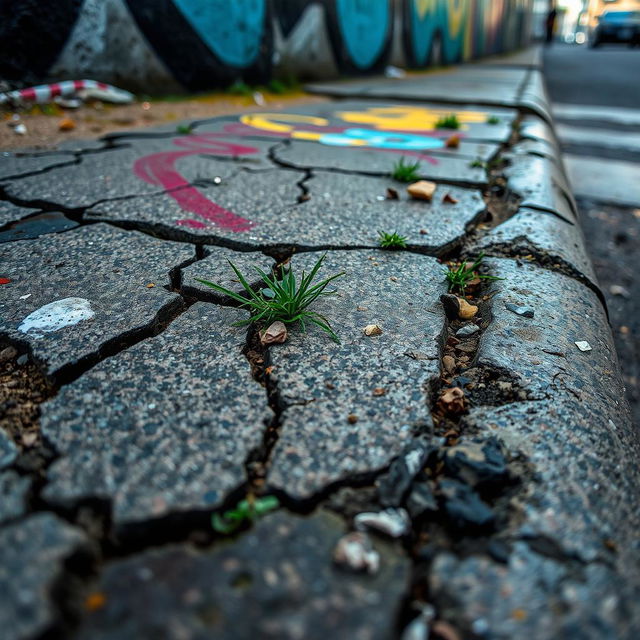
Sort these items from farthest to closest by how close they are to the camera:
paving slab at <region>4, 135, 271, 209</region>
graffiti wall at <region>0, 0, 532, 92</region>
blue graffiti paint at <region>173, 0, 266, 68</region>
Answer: blue graffiti paint at <region>173, 0, 266, 68</region>
graffiti wall at <region>0, 0, 532, 92</region>
paving slab at <region>4, 135, 271, 209</region>

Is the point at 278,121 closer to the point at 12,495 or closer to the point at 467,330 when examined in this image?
the point at 467,330

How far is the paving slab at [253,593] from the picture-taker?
436mm

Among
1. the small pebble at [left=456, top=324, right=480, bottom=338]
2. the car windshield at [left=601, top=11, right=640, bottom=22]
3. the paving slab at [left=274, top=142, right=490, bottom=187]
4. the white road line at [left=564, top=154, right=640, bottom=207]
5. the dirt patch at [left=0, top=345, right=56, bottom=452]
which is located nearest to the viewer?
the dirt patch at [left=0, top=345, right=56, bottom=452]

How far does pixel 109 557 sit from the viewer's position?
0.49 meters

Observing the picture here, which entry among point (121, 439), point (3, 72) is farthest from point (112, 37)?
point (121, 439)

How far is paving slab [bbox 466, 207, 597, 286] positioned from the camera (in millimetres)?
1178

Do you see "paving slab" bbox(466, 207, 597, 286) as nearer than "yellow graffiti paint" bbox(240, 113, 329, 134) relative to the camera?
Yes

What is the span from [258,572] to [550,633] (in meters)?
0.27

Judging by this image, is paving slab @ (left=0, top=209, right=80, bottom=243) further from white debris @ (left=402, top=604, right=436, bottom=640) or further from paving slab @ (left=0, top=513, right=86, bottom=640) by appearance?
white debris @ (left=402, top=604, right=436, bottom=640)

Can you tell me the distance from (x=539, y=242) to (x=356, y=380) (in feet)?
2.43

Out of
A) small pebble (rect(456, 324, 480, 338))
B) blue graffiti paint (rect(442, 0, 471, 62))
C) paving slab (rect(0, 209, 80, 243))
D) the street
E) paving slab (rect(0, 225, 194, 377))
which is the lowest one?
the street

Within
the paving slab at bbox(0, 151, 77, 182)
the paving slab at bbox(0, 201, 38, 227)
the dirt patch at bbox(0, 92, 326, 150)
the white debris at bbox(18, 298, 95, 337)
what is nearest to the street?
the white debris at bbox(18, 298, 95, 337)

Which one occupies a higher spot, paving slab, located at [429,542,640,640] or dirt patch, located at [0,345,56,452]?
dirt patch, located at [0,345,56,452]

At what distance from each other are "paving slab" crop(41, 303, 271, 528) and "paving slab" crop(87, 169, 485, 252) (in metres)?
0.45
